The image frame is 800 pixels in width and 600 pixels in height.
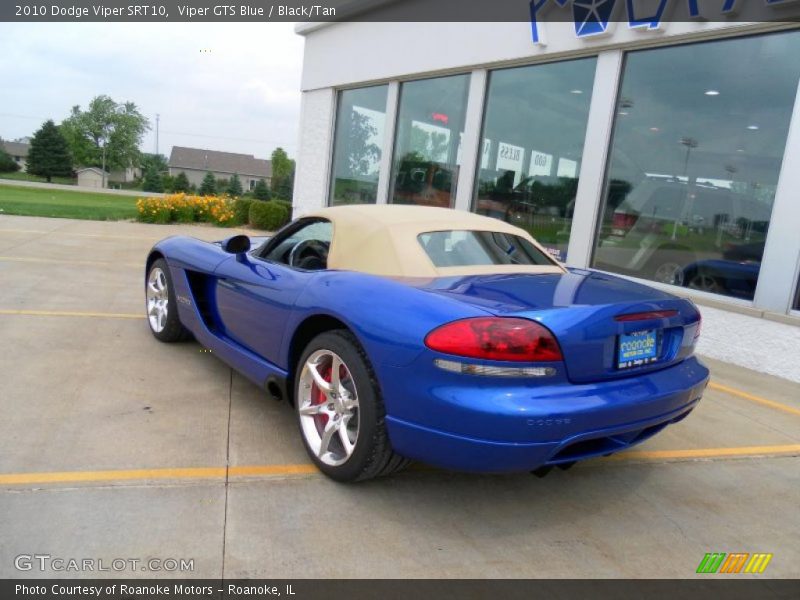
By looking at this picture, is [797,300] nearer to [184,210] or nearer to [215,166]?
[184,210]

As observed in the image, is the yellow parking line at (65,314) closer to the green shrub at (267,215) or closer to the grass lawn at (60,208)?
the green shrub at (267,215)

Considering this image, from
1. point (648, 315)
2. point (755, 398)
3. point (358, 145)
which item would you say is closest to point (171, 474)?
point (648, 315)

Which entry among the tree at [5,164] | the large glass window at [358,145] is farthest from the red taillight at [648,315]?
the tree at [5,164]

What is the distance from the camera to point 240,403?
3.81 m

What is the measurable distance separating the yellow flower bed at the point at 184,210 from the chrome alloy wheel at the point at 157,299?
1202 cm

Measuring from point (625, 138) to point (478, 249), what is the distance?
515cm

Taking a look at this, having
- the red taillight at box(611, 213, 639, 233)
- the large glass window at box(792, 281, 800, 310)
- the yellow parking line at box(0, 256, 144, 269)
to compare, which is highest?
the red taillight at box(611, 213, 639, 233)

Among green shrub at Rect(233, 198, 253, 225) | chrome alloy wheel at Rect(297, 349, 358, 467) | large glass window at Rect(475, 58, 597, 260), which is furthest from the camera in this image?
green shrub at Rect(233, 198, 253, 225)

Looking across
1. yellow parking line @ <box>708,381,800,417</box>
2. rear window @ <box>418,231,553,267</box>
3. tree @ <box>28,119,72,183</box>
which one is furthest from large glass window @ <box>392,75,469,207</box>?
tree @ <box>28,119,72,183</box>

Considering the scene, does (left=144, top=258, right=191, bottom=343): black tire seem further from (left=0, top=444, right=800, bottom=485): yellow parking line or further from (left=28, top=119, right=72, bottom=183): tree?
(left=28, top=119, right=72, bottom=183): tree

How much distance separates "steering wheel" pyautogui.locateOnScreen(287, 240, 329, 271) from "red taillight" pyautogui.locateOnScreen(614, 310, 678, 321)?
1.66 meters

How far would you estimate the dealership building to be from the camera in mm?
6203

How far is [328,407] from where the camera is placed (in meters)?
2.91

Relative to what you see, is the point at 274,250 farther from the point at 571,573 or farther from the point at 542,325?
the point at 571,573
